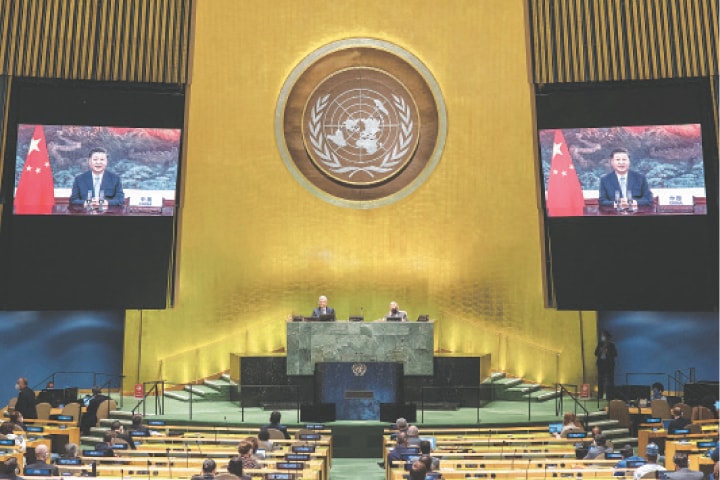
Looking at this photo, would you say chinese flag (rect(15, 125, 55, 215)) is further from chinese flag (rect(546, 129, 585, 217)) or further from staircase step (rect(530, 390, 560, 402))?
staircase step (rect(530, 390, 560, 402))

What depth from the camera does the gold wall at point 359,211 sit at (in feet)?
61.4

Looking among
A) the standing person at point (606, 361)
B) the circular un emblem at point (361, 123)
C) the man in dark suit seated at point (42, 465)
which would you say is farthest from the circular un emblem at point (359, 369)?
the man in dark suit seated at point (42, 465)

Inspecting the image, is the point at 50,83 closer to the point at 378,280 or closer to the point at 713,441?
the point at 378,280

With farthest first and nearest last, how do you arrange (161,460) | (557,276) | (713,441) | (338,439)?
1. (557,276)
2. (338,439)
3. (713,441)
4. (161,460)

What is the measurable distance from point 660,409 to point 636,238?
10.7 ft

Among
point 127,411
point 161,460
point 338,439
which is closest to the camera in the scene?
point 161,460

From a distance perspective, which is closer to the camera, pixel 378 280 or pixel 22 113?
pixel 22 113

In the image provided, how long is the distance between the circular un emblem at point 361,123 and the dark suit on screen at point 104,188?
3.18 metres

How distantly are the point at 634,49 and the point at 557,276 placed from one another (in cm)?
422

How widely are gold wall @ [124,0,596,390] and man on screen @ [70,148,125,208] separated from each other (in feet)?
4.65

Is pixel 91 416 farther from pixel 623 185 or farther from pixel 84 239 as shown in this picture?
pixel 623 185

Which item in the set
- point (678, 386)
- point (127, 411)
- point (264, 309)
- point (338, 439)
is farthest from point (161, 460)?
point (678, 386)

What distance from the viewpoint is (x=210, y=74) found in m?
18.9

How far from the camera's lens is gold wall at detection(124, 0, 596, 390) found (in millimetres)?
18703
